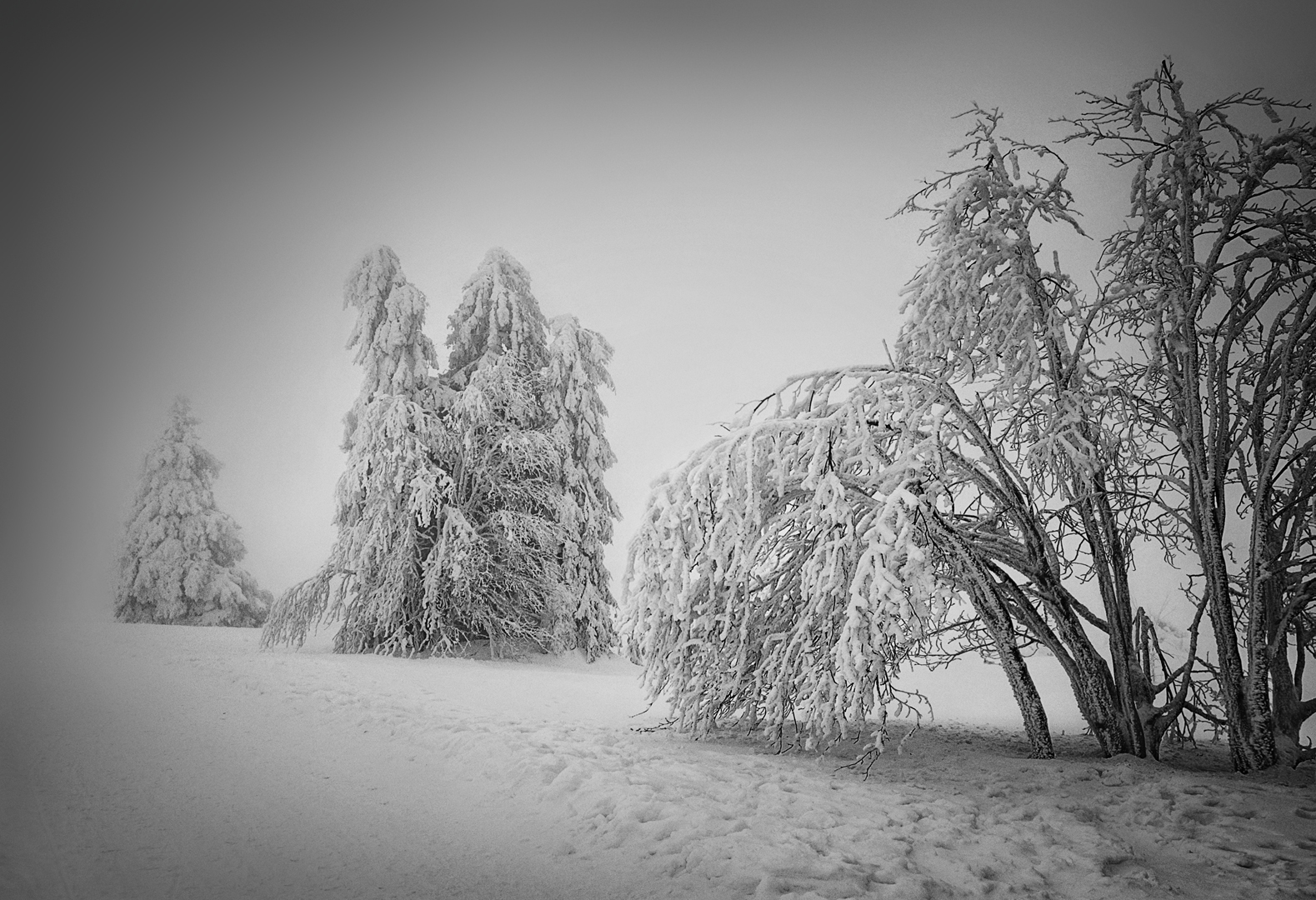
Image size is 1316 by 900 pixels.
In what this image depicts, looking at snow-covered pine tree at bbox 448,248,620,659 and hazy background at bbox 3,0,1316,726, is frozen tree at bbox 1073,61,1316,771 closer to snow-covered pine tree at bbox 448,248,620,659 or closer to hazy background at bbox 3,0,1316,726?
hazy background at bbox 3,0,1316,726

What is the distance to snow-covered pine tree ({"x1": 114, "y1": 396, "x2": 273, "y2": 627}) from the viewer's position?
6.28 metres

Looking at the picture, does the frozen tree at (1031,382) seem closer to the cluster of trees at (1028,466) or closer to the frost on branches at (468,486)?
the cluster of trees at (1028,466)

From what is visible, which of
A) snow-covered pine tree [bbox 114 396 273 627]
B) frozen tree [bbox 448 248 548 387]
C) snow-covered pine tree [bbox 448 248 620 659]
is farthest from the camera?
frozen tree [bbox 448 248 548 387]

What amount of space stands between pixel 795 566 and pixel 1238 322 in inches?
145

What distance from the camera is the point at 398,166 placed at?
16.6 ft

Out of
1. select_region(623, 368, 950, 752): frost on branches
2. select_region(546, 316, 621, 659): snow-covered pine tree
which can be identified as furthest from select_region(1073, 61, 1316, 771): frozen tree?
select_region(546, 316, 621, 659): snow-covered pine tree

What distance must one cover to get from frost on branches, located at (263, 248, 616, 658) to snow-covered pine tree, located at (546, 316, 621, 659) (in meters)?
0.03

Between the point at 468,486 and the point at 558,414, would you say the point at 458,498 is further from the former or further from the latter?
the point at 558,414

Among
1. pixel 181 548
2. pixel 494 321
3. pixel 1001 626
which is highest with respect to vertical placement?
pixel 494 321

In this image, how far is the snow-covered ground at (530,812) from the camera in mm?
2344

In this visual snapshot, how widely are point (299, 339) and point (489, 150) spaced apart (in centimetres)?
253

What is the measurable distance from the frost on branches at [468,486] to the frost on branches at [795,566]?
643 centimetres

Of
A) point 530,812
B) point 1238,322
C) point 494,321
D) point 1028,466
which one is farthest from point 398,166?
point 494,321

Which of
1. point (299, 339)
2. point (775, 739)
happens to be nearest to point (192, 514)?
point (299, 339)
